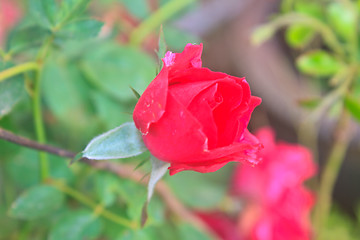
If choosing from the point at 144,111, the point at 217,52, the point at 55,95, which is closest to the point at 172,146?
the point at 144,111

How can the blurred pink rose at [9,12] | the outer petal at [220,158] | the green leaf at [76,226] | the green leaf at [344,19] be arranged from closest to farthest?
the outer petal at [220,158]
the green leaf at [76,226]
the green leaf at [344,19]
the blurred pink rose at [9,12]

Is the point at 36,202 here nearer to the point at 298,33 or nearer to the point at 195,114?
the point at 195,114

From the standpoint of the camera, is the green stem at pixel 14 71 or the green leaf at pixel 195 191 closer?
the green stem at pixel 14 71

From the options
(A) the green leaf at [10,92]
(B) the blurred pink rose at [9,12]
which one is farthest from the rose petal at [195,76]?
(B) the blurred pink rose at [9,12]

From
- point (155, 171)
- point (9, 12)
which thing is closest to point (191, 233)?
point (155, 171)

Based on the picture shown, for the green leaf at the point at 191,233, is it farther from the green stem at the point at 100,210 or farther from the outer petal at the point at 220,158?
the outer petal at the point at 220,158

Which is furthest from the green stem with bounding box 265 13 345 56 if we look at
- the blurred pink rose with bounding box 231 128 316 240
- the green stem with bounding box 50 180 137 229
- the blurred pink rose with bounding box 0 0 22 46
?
the blurred pink rose with bounding box 0 0 22 46

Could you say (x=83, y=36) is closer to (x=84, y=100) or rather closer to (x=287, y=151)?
(x=84, y=100)

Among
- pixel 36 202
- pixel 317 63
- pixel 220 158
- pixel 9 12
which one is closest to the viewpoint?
pixel 220 158
